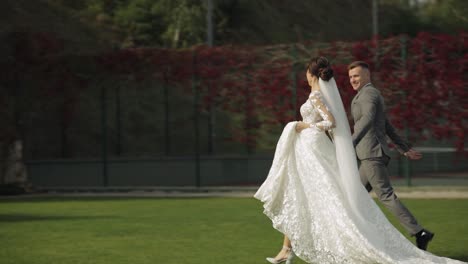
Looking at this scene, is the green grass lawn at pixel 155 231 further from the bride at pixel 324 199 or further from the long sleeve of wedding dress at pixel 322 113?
the long sleeve of wedding dress at pixel 322 113

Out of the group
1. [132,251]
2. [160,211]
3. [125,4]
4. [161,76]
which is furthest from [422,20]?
[132,251]

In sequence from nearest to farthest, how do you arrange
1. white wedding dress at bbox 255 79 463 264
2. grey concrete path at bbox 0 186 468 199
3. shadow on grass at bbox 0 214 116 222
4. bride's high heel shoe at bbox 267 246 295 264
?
white wedding dress at bbox 255 79 463 264 < bride's high heel shoe at bbox 267 246 295 264 < shadow on grass at bbox 0 214 116 222 < grey concrete path at bbox 0 186 468 199

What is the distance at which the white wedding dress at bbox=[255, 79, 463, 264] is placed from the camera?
352 inches

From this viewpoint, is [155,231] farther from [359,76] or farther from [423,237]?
[423,237]

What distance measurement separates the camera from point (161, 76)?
23125mm

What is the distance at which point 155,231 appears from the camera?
13.0 m

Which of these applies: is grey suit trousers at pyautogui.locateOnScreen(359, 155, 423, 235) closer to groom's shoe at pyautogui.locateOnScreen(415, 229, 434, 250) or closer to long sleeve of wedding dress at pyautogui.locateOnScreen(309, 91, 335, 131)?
groom's shoe at pyautogui.locateOnScreen(415, 229, 434, 250)

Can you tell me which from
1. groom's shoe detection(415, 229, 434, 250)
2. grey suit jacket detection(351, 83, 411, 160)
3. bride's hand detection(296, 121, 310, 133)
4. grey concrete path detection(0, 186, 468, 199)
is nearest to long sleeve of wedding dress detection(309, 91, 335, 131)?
bride's hand detection(296, 121, 310, 133)

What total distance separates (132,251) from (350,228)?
3.05 metres

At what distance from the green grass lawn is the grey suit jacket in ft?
4.80

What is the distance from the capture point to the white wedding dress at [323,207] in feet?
29.3

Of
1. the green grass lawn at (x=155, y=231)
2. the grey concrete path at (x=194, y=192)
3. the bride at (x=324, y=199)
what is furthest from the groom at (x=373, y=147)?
the grey concrete path at (x=194, y=192)

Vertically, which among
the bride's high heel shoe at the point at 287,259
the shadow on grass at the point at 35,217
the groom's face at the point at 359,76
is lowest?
the shadow on grass at the point at 35,217

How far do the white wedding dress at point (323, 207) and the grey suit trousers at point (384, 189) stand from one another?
42 centimetres
